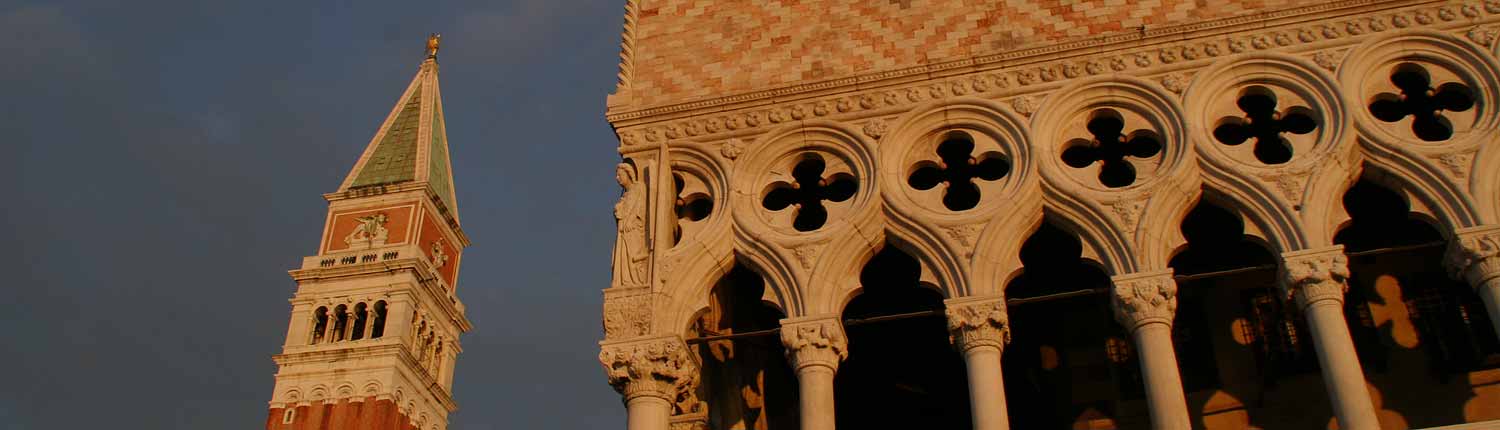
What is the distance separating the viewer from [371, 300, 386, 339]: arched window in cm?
7162

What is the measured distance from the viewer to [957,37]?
20.0 metres

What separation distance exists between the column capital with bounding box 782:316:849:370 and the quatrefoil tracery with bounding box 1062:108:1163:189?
3963 millimetres

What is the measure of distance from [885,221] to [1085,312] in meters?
4.76

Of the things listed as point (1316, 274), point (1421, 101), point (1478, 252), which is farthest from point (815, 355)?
point (1421, 101)

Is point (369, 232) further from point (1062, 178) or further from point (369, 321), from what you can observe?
point (1062, 178)

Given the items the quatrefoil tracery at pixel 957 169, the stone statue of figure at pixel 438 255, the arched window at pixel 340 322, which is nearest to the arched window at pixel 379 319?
the arched window at pixel 340 322

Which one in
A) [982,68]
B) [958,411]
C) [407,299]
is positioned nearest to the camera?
[982,68]

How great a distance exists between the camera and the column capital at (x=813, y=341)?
17531 mm

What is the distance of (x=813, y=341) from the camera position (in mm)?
17562

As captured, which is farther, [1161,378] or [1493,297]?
[1161,378]

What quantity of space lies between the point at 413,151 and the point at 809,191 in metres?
62.7

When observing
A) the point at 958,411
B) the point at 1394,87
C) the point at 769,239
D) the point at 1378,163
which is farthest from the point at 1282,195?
the point at 958,411

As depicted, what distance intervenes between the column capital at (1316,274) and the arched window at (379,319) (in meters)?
60.0

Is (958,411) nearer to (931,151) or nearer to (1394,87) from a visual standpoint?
(931,151)
